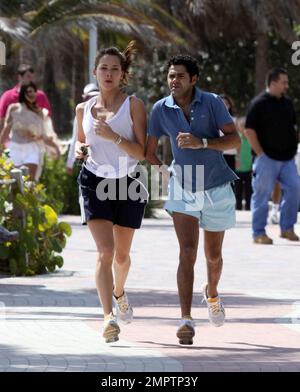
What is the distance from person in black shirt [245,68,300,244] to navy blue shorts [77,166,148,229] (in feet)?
24.1

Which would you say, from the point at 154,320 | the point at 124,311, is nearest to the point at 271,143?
the point at 154,320

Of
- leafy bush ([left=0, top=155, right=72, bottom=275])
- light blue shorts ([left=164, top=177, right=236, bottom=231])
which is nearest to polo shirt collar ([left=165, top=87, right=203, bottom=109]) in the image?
light blue shorts ([left=164, top=177, right=236, bottom=231])

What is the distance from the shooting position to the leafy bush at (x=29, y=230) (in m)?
13.4

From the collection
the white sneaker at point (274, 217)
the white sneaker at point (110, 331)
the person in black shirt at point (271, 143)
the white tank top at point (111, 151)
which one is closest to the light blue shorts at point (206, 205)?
the white tank top at point (111, 151)

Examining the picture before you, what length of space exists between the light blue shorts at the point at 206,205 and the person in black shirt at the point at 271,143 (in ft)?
23.7

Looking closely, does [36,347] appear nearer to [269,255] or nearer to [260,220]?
[269,255]

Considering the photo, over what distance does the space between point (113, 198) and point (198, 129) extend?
71cm

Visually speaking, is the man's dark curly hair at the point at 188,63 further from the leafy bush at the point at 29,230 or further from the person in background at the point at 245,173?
the person in background at the point at 245,173

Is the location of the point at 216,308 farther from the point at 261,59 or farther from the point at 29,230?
the point at 261,59

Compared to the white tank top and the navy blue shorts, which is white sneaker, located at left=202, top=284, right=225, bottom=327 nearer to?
the navy blue shorts

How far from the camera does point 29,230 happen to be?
13.6 m

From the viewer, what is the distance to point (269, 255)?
626 inches

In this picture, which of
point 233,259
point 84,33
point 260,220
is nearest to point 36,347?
point 233,259

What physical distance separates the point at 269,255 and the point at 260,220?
1.45 metres
